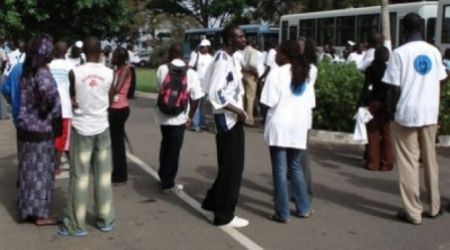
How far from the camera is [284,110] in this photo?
21.3 feet

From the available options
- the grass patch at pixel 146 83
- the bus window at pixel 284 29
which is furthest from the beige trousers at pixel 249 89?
the bus window at pixel 284 29

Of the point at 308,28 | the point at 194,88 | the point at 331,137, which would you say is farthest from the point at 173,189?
the point at 308,28

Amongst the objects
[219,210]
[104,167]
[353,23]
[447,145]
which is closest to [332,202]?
[219,210]

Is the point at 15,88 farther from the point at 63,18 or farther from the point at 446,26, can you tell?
the point at 446,26

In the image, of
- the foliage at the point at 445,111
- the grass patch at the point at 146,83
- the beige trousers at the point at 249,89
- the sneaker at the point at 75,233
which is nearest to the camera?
the sneaker at the point at 75,233

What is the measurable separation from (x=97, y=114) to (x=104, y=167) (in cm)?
49

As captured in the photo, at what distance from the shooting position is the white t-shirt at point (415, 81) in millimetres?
6527

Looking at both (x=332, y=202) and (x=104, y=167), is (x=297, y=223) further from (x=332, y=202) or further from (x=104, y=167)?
(x=104, y=167)

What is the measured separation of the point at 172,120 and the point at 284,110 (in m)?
1.86

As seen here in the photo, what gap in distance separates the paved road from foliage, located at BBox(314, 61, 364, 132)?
5.24 ft

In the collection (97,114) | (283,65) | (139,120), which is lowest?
(139,120)

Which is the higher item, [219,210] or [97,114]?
[97,114]

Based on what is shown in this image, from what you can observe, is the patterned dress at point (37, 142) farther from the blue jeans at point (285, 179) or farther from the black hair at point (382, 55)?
the black hair at point (382, 55)

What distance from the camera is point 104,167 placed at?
21.2 ft
